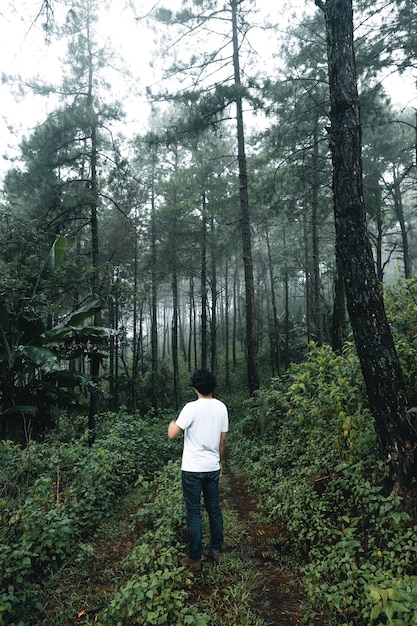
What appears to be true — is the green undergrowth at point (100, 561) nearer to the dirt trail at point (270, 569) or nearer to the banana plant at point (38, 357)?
the dirt trail at point (270, 569)

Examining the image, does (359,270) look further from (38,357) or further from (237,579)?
(38,357)

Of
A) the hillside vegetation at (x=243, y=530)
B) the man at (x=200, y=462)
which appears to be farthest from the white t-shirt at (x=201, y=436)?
the hillside vegetation at (x=243, y=530)

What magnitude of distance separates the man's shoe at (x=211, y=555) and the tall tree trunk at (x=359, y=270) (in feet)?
6.86

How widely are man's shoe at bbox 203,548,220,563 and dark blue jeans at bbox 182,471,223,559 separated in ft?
0.63

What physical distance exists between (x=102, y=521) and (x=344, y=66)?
675 cm

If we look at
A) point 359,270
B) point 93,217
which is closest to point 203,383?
point 359,270

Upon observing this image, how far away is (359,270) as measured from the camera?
12.9 feet

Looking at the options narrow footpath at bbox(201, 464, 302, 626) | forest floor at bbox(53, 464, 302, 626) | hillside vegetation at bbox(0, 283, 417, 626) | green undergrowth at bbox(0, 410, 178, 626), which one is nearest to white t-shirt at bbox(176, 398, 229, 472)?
hillside vegetation at bbox(0, 283, 417, 626)

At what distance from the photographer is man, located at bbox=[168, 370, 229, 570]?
3.52 meters

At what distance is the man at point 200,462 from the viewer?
11.5 feet

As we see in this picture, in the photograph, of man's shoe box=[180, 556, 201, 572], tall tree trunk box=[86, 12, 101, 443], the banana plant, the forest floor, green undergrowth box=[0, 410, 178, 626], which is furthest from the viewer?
tall tree trunk box=[86, 12, 101, 443]

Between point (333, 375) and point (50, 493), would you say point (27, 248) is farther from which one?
point (333, 375)

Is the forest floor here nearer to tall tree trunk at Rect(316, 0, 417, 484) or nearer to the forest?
the forest

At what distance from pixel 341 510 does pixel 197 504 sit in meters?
1.76
